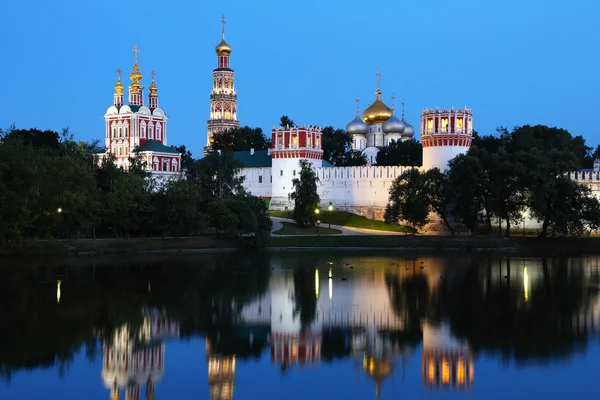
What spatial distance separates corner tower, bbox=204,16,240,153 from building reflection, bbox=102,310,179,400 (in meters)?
75.3

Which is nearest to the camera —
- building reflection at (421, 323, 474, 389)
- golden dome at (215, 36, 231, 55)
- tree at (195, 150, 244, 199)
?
building reflection at (421, 323, 474, 389)

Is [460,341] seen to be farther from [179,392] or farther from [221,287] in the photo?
[221,287]

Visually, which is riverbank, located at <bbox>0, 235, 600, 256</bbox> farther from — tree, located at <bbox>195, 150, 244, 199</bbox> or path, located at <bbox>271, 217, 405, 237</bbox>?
tree, located at <bbox>195, 150, 244, 199</bbox>

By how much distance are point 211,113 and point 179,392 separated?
3337 inches

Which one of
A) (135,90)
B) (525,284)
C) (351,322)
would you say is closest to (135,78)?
(135,90)

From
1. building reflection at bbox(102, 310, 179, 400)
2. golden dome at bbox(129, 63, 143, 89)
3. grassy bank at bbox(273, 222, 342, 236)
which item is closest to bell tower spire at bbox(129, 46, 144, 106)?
golden dome at bbox(129, 63, 143, 89)

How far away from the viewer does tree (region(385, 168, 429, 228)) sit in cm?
5747

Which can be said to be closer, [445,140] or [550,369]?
[550,369]

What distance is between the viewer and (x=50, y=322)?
23.1 metres

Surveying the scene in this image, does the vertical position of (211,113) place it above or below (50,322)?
above

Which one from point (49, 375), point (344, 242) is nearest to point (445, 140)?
point (344, 242)

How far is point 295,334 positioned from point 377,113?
7060 centimetres

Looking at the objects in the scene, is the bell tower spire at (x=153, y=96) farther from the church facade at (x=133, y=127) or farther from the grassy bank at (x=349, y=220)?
the grassy bank at (x=349, y=220)

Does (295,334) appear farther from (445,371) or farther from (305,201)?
(305,201)
